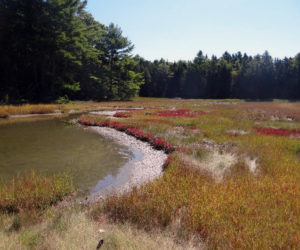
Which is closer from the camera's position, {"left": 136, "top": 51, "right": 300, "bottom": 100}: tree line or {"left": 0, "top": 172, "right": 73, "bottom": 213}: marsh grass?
{"left": 0, "top": 172, "right": 73, "bottom": 213}: marsh grass

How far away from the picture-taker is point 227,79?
82.7 m

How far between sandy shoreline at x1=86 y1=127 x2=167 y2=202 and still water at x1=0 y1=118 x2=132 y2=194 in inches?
16.4

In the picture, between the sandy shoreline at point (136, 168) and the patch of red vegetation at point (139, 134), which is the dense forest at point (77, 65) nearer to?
the patch of red vegetation at point (139, 134)

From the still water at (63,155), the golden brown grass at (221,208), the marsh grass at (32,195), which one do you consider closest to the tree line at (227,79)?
the still water at (63,155)

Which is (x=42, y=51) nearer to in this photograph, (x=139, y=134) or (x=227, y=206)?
(x=139, y=134)

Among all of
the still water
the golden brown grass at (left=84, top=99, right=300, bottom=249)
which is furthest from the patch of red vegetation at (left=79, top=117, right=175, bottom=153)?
the golden brown grass at (left=84, top=99, right=300, bottom=249)

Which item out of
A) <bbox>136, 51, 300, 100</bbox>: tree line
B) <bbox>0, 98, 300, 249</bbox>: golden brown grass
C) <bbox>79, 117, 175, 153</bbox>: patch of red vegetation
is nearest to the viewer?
<bbox>0, 98, 300, 249</bbox>: golden brown grass

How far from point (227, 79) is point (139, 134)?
73.5 meters

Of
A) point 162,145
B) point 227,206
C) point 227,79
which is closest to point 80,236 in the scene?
point 227,206

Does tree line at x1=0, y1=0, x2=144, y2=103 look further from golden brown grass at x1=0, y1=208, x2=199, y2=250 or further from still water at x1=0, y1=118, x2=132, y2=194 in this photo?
golden brown grass at x1=0, y1=208, x2=199, y2=250

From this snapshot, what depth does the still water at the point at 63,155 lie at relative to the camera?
29.1 feet

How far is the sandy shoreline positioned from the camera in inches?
296

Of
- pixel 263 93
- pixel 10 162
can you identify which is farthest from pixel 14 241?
pixel 263 93

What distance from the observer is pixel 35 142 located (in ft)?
45.5
